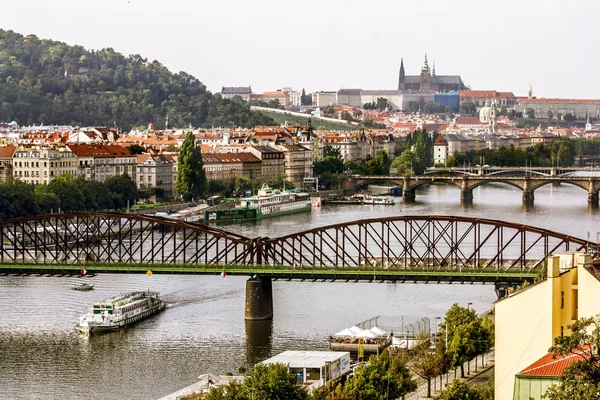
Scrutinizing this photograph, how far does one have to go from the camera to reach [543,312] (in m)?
19.0

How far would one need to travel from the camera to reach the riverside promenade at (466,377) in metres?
26.6

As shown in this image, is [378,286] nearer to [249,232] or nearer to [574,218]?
[249,232]

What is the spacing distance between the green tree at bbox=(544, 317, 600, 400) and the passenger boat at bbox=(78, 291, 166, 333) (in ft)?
66.8

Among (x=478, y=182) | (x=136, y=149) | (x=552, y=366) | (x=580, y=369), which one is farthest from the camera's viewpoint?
(x=136, y=149)

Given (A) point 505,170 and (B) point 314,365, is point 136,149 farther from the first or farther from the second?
(B) point 314,365

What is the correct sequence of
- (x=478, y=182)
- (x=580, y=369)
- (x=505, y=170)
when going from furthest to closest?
1. (x=505, y=170)
2. (x=478, y=182)
3. (x=580, y=369)

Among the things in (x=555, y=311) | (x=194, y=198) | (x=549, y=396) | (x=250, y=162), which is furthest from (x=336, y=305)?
(x=250, y=162)

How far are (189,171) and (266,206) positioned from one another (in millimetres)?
4468

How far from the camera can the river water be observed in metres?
29.3

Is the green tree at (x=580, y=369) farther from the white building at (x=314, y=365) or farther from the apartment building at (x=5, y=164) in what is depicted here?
the apartment building at (x=5, y=164)

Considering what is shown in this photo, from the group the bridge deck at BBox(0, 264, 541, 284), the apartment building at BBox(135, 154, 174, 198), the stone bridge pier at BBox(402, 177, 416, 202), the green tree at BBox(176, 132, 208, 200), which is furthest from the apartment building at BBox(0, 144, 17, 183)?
the bridge deck at BBox(0, 264, 541, 284)

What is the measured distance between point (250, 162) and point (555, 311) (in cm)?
7301

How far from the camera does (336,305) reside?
37750 millimetres

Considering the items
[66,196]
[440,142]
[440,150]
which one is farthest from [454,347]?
[440,142]
